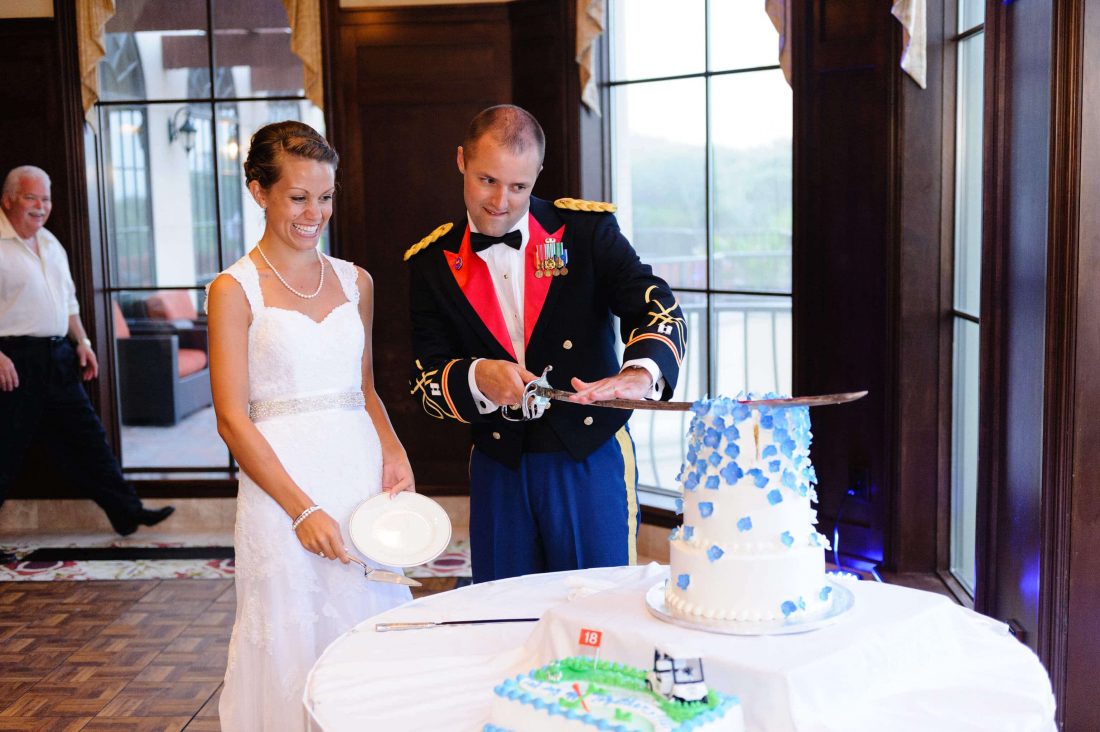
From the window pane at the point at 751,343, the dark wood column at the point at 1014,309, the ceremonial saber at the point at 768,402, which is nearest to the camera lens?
the ceremonial saber at the point at 768,402

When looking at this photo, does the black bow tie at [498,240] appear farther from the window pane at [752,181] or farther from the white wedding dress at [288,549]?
the window pane at [752,181]

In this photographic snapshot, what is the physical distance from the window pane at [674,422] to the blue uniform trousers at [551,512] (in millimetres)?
2263

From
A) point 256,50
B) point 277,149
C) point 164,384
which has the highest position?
point 256,50

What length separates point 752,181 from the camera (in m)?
4.38

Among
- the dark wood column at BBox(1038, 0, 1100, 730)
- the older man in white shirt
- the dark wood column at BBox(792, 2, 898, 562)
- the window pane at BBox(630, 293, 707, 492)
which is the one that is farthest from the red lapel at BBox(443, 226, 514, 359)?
the older man in white shirt

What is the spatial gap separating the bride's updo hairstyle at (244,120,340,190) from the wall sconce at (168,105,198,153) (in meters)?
3.28

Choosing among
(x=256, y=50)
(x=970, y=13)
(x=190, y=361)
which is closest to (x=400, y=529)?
(x=970, y=13)

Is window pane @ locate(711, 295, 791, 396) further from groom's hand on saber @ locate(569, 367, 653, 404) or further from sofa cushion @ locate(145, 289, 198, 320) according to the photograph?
sofa cushion @ locate(145, 289, 198, 320)

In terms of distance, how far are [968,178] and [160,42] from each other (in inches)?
142

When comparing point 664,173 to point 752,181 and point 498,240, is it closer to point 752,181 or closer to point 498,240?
point 752,181

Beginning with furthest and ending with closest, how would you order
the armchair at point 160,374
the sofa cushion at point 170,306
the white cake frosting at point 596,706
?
the armchair at point 160,374, the sofa cushion at point 170,306, the white cake frosting at point 596,706

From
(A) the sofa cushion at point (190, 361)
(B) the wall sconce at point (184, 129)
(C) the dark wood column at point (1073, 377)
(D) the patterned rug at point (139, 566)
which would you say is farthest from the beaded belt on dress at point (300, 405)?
(A) the sofa cushion at point (190, 361)

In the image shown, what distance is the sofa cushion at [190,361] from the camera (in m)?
7.67

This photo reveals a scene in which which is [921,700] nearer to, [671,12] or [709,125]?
[709,125]
